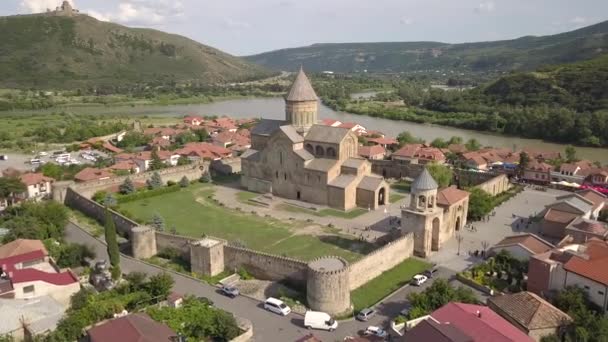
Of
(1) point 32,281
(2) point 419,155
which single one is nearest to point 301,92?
(2) point 419,155

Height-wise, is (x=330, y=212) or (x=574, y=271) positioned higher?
(x=574, y=271)

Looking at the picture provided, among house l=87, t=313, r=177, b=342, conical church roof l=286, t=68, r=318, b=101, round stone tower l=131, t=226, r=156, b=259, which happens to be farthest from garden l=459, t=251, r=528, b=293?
conical church roof l=286, t=68, r=318, b=101

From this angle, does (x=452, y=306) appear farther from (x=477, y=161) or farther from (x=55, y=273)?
(x=477, y=161)

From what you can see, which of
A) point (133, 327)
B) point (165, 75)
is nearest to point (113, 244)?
point (133, 327)

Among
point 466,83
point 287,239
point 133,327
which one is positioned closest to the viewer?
point 133,327

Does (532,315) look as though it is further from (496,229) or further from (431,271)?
(496,229)
